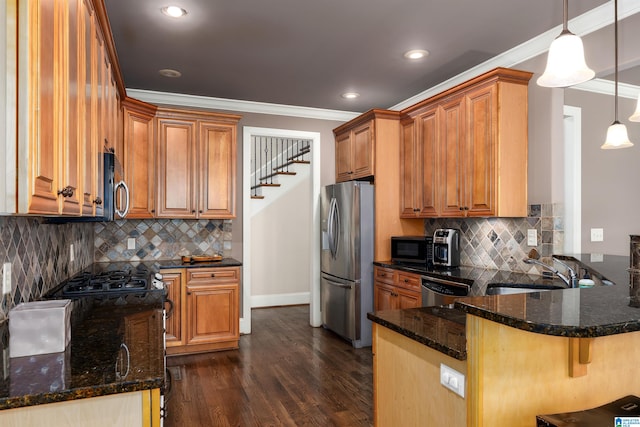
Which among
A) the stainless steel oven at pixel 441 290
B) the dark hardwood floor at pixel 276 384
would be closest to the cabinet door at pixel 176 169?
the dark hardwood floor at pixel 276 384

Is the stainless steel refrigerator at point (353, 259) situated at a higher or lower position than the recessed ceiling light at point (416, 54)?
lower

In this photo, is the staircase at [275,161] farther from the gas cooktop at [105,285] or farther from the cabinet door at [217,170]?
the gas cooktop at [105,285]

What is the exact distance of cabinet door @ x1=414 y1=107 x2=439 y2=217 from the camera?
3.93 m

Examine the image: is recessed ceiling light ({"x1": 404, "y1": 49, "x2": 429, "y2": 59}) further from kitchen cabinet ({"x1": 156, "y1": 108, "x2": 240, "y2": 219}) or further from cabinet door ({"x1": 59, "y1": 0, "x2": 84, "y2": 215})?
cabinet door ({"x1": 59, "y1": 0, "x2": 84, "y2": 215})

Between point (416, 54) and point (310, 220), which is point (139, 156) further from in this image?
point (416, 54)

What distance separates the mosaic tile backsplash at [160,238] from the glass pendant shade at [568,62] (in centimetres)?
370

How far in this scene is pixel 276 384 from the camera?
3.33 meters

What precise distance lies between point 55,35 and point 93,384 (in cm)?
103

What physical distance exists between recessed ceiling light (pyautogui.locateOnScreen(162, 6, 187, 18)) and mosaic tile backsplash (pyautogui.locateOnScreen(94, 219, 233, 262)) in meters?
2.31

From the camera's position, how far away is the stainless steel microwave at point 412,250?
399 cm

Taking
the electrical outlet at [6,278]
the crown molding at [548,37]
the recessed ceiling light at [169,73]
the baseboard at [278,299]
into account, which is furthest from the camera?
the baseboard at [278,299]

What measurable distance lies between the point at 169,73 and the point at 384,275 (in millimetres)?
2837

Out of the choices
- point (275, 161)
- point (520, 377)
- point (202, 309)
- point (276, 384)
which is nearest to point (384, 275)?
point (276, 384)

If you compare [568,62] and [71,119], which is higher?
[568,62]
